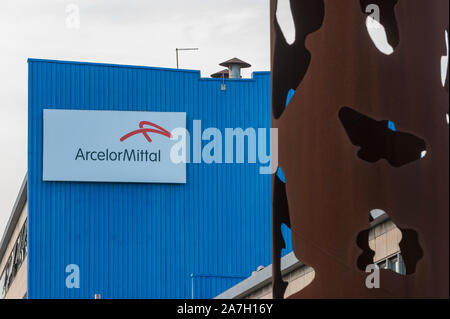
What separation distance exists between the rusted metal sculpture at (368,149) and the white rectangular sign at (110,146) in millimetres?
31814

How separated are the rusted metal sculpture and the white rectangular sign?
31.8m

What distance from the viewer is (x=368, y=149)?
8023mm

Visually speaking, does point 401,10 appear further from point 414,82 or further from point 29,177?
point 29,177

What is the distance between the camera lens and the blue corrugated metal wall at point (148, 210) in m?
39.0

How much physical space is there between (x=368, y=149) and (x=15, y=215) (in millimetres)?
47015

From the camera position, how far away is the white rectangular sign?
129 feet

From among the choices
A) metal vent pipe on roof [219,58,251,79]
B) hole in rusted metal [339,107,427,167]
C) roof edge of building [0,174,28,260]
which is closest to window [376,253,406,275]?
hole in rusted metal [339,107,427,167]

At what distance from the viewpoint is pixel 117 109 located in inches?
1586

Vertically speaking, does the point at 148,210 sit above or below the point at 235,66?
below

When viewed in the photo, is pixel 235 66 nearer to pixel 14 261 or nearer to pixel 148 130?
pixel 148 130

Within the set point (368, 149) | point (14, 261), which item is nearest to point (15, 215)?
point (14, 261)
